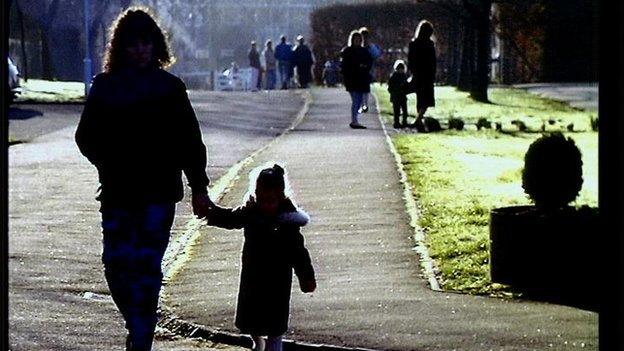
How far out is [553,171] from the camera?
7.93 m

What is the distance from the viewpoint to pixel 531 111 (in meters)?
18.9

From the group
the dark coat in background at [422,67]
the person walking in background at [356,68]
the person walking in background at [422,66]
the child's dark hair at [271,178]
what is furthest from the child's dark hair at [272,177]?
the person walking in background at [356,68]

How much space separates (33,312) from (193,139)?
1.82 m

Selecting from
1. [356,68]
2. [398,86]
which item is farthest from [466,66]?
[356,68]

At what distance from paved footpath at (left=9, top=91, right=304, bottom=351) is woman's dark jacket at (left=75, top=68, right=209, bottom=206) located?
100cm

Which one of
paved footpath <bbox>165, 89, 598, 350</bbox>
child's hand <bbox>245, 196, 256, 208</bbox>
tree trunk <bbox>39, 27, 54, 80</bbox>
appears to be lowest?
paved footpath <bbox>165, 89, 598, 350</bbox>

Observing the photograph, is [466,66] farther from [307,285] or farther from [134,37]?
[134,37]

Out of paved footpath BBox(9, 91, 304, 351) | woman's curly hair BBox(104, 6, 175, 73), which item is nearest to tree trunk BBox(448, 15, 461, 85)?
paved footpath BBox(9, 91, 304, 351)

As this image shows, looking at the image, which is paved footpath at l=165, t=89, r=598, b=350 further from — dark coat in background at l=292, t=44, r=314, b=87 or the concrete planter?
dark coat in background at l=292, t=44, r=314, b=87

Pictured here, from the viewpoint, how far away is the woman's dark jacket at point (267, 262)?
19.5ft

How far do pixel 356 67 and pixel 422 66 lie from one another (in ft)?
9.18

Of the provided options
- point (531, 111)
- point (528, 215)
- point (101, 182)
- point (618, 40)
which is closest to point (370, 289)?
point (528, 215)

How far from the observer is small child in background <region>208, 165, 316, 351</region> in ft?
19.4

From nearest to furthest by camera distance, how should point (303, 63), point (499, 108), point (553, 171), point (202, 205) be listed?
point (202, 205), point (553, 171), point (499, 108), point (303, 63)
